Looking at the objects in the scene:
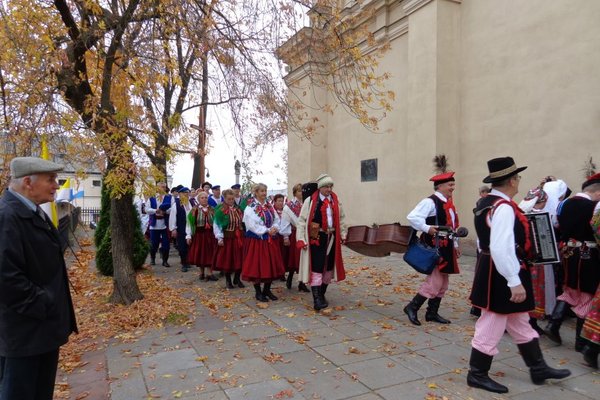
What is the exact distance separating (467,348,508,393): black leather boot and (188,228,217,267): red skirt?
5.89 metres

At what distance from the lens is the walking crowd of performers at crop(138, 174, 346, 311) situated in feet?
20.4

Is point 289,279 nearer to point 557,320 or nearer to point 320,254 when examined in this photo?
point 320,254

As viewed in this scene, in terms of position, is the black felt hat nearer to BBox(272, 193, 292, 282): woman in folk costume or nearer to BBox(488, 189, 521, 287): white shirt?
BBox(488, 189, 521, 287): white shirt

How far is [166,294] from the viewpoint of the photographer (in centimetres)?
732

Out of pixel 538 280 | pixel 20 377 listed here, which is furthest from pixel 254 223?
pixel 20 377

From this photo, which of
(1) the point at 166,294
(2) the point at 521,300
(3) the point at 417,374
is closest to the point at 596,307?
(2) the point at 521,300

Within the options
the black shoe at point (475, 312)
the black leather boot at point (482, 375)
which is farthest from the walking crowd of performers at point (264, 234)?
the black leather boot at point (482, 375)

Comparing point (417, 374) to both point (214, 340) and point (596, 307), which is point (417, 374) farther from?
point (214, 340)

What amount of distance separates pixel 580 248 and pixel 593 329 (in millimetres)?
920

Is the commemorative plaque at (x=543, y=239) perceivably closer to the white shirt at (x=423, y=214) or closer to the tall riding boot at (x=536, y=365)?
the tall riding boot at (x=536, y=365)

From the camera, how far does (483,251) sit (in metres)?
3.72

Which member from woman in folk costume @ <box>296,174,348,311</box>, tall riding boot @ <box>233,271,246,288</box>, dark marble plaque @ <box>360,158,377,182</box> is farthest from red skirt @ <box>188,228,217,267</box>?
dark marble plaque @ <box>360,158,377,182</box>

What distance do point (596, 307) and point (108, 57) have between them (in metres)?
6.63

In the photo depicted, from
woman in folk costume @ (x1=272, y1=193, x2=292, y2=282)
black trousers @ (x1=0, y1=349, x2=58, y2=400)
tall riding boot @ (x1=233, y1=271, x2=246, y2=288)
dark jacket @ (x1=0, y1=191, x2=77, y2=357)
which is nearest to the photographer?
dark jacket @ (x1=0, y1=191, x2=77, y2=357)
